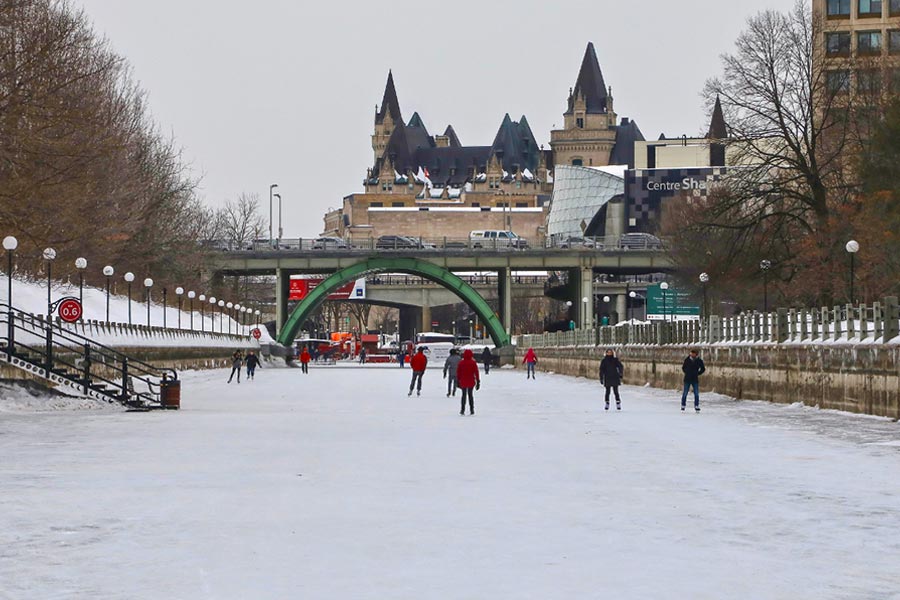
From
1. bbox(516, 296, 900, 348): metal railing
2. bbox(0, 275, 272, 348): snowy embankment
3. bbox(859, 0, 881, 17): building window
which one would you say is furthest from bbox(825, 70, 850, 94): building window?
bbox(859, 0, 881, 17): building window

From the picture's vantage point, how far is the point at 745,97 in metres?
55.8

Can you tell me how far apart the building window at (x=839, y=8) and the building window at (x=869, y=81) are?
118 feet

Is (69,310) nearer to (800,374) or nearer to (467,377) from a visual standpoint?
(467,377)

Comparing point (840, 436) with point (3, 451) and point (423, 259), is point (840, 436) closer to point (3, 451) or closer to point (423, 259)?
point (3, 451)

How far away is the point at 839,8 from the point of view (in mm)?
102812

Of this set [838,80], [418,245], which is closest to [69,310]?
[838,80]

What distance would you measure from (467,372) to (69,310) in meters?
12.2

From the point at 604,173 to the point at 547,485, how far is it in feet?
589

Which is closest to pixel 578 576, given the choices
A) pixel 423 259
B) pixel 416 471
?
pixel 416 471

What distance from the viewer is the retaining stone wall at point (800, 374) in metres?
31.4

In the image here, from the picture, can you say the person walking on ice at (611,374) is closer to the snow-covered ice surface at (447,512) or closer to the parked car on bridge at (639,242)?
the snow-covered ice surface at (447,512)

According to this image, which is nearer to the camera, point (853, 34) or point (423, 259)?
point (853, 34)

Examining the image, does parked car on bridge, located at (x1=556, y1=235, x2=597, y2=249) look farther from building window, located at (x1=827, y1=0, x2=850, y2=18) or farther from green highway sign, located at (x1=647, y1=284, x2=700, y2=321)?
building window, located at (x1=827, y1=0, x2=850, y2=18)

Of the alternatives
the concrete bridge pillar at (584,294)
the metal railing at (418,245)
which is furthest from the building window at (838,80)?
the metal railing at (418,245)
